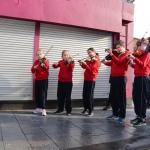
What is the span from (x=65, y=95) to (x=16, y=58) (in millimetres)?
1778

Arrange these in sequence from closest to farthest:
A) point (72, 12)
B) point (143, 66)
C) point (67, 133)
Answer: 1. point (67, 133)
2. point (143, 66)
3. point (72, 12)

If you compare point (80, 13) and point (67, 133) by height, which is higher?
point (80, 13)

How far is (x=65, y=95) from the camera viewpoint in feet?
26.8

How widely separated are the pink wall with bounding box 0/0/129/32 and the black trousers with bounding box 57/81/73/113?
6.29 ft

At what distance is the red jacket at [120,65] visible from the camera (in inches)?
268

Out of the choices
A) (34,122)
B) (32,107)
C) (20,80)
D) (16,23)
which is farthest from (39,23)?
(34,122)

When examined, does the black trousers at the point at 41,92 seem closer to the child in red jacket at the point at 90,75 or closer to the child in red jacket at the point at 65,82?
the child in red jacket at the point at 65,82

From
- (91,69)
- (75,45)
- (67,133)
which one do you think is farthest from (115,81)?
(75,45)

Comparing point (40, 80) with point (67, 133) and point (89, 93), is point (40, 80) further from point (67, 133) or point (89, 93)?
point (67, 133)

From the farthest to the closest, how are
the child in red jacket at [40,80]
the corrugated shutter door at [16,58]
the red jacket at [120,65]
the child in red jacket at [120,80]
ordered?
1. the corrugated shutter door at [16,58]
2. the child in red jacket at [40,80]
3. the child in red jacket at [120,80]
4. the red jacket at [120,65]

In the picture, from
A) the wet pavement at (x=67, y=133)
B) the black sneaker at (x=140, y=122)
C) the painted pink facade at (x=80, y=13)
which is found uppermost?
the painted pink facade at (x=80, y=13)

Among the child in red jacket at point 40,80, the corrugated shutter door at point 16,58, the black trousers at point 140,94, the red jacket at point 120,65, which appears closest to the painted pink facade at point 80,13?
the corrugated shutter door at point 16,58

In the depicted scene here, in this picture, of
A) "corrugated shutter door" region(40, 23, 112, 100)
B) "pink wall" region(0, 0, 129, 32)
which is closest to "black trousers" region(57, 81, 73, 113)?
"corrugated shutter door" region(40, 23, 112, 100)

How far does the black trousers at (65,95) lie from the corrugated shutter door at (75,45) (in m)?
0.89
